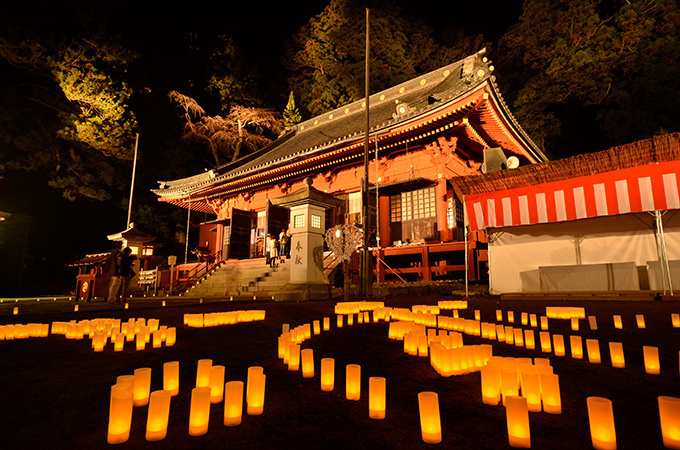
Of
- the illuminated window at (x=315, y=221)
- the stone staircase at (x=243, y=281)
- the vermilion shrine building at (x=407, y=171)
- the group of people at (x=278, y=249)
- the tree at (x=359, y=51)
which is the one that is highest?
the tree at (x=359, y=51)

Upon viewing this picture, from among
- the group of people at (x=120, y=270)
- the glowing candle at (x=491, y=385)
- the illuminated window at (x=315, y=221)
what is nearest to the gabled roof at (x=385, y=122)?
the illuminated window at (x=315, y=221)

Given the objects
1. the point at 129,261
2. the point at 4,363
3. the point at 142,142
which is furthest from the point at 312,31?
the point at 4,363

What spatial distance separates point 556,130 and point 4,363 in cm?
2185

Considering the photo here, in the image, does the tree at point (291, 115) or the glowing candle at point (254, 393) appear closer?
the glowing candle at point (254, 393)

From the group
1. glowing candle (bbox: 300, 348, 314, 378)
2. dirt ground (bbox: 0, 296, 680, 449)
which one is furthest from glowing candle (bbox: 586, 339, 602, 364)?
glowing candle (bbox: 300, 348, 314, 378)

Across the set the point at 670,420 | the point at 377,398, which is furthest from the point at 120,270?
the point at 670,420

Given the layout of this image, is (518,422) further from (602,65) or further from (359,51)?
(359,51)

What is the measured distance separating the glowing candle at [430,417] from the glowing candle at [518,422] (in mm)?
248

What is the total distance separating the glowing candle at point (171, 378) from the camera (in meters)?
1.80

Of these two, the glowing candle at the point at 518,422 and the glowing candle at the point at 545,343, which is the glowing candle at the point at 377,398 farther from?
the glowing candle at the point at 545,343

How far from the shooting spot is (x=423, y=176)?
12359 mm

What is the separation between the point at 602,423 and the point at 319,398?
3.86 ft

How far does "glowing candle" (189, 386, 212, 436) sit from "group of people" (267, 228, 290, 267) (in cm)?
1071

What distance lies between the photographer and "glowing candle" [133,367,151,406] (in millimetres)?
1647
